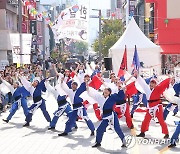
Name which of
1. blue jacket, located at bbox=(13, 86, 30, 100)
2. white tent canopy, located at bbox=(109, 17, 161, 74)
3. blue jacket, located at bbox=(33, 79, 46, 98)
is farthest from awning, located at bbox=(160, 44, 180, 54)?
blue jacket, located at bbox=(33, 79, 46, 98)

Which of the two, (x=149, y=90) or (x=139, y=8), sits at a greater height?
(x=139, y=8)

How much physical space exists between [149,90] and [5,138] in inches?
158

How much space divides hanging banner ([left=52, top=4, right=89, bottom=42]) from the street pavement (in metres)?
11.2

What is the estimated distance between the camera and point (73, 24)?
941 inches

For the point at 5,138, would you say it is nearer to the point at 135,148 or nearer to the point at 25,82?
the point at 25,82

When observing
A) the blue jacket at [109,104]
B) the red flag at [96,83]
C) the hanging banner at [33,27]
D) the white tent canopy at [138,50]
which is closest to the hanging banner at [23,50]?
the white tent canopy at [138,50]

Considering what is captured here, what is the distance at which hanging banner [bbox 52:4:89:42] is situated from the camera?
23.8 m

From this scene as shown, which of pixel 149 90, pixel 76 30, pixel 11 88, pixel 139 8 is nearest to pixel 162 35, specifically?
pixel 76 30

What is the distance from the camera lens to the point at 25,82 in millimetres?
13164

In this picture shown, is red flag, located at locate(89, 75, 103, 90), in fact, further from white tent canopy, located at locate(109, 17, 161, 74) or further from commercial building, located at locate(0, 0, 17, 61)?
commercial building, located at locate(0, 0, 17, 61)

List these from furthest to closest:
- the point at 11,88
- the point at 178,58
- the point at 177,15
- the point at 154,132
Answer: the point at 177,15
the point at 178,58
the point at 11,88
the point at 154,132

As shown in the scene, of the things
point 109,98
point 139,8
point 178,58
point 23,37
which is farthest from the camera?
point 139,8

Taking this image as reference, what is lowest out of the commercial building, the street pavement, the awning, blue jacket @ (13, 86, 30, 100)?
the street pavement

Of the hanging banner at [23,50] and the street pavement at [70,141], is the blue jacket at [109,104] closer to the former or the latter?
the street pavement at [70,141]
